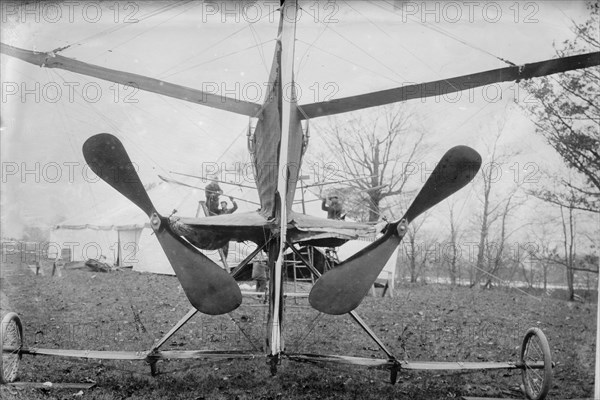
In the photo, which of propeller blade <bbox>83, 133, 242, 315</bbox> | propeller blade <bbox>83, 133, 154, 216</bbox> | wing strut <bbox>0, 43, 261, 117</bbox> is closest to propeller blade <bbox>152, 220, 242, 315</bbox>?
propeller blade <bbox>83, 133, 242, 315</bbox>

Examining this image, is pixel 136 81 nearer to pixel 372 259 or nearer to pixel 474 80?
pixel 372 259

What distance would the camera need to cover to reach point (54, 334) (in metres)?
6.02

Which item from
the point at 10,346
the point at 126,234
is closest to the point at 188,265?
the point at 10,346

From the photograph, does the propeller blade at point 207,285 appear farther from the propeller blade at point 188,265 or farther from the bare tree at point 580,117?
the bare tree at point 580,117

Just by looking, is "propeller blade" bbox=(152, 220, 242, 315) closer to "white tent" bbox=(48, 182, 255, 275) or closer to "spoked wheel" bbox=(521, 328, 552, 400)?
"spoked wheel" bbox=(521, 328, 552, 400)

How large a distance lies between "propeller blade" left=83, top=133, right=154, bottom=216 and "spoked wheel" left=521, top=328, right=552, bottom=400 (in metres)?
4.12

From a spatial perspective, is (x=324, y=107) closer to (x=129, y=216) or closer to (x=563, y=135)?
(x=563, y=135)

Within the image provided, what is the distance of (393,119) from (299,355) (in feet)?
67.6

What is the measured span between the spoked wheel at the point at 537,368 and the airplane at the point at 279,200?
1.17 ft

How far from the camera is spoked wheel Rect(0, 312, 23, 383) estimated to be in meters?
4.25

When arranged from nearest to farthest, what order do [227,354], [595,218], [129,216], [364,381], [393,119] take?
[227,354] < [364,381] < [595,218] < [129,216] < [393,119]

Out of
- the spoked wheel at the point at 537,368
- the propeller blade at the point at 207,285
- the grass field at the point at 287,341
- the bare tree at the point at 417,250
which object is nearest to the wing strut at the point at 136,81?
the propeller blade at the point at 207,285

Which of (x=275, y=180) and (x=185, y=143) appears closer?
(x=275, y=180)

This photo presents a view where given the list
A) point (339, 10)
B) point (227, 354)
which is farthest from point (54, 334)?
point (339, 10)
